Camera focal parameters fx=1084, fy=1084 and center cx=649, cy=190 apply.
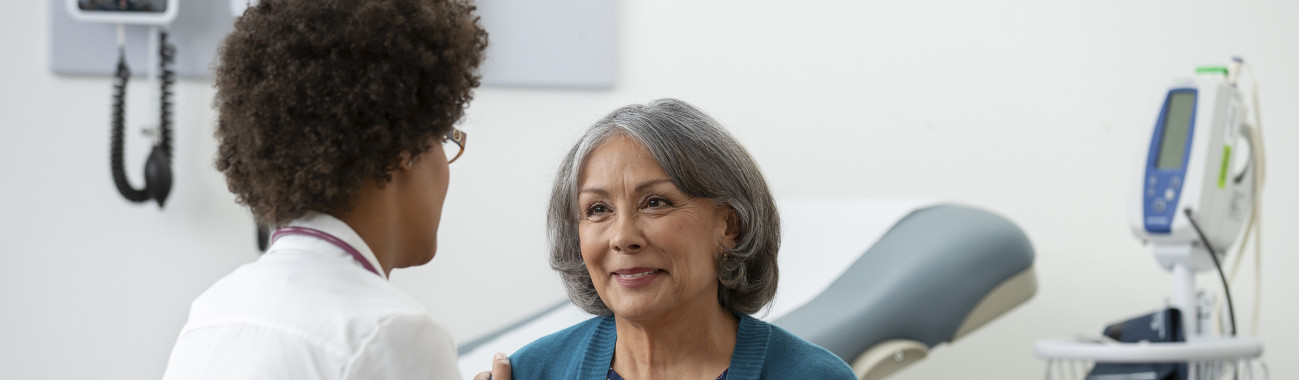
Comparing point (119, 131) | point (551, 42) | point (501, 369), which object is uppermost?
point (551, 42)

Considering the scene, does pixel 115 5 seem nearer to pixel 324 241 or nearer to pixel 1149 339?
pixel 324 241

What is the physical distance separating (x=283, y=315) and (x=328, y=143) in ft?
0.48

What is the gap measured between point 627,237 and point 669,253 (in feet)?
0.17

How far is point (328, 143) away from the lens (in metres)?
0.88

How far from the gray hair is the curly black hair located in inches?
11.9

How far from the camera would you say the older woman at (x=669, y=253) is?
117 cm

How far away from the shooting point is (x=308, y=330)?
0.81 metres

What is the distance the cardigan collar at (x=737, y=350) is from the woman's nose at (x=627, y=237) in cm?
15

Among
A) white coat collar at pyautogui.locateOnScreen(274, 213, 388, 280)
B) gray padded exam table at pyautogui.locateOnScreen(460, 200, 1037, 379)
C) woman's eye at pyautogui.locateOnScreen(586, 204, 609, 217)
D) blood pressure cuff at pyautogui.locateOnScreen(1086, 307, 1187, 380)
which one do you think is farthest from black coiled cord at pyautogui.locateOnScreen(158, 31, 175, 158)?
blood pressure cuff at pyautogui.locateOnScreen(1086, 307, 1187, 380)

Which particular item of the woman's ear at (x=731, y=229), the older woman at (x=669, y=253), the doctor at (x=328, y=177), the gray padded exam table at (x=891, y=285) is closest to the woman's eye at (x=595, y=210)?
the older woman at (x=669, y=253)

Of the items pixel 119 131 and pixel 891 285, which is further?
A: pixel 119 131

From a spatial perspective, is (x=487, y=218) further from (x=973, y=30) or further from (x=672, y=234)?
(x=672, y=234)

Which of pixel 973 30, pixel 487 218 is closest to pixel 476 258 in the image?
pixel 487 218

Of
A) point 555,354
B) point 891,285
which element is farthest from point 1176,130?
point 555,354
